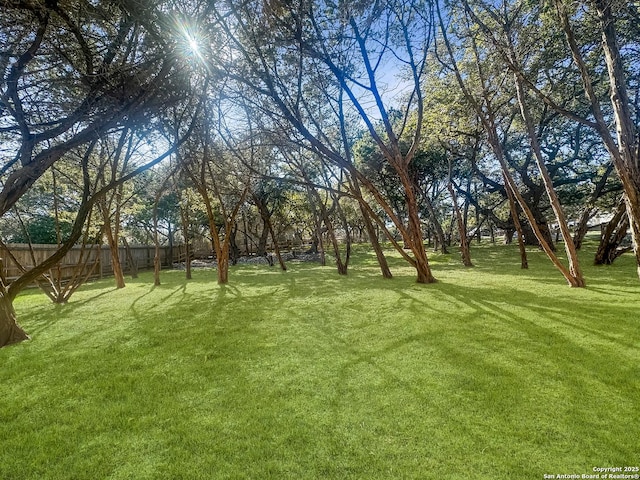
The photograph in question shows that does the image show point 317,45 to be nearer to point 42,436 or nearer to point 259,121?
point 259,121

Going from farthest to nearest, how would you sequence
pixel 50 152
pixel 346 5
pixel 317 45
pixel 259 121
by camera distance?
1. pixel 259 121
2. pixel 317 45
3. pixel 346 5
4. pixel 50 152

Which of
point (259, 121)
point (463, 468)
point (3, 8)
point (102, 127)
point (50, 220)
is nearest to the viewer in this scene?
point (463, 468)

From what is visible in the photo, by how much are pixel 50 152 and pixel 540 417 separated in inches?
228

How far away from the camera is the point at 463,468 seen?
1.65 m

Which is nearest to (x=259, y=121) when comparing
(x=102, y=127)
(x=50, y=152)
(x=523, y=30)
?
(x=102, y=127)

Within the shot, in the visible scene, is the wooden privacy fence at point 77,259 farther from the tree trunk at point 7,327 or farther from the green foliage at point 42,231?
the green foliage at point 42,231

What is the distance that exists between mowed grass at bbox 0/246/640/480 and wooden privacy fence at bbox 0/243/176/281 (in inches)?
214

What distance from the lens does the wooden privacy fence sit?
8944 mm

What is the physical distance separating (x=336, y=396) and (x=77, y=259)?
1689cm

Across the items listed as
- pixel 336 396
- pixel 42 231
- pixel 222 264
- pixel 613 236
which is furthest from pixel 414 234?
pixel 42 231

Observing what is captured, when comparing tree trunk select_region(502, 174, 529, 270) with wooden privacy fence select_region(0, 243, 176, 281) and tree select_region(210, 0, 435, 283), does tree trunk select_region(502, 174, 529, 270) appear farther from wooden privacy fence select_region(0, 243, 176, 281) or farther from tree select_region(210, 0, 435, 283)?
wooden privacy fence select_region(0, 243, 176, 281)

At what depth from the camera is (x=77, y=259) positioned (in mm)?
14875

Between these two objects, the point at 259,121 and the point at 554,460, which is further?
the point at 259,121

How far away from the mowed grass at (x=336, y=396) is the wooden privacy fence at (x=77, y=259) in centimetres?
544
